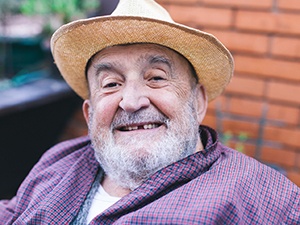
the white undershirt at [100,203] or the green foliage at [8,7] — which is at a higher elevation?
the green foliage at [8,7]

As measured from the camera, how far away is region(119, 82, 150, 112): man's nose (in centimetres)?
195

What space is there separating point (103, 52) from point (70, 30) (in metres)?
0.18

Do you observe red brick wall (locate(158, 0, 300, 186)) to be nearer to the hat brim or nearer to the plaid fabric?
the hat brim

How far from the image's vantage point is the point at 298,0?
9.33ft

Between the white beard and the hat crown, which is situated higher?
the hat crown

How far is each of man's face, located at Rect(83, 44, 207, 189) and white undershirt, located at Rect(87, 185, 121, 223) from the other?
94mm

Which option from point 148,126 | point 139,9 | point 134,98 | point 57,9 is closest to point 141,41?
point 139,9

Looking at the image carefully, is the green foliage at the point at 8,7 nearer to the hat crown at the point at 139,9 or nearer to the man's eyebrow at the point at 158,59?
the hat crown at the point at 139,9

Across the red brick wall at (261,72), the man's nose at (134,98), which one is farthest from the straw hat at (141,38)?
the red brick wall at (261,72)

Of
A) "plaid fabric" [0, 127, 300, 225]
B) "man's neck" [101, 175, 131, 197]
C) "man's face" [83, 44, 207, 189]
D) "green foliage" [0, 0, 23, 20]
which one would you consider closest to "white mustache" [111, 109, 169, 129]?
"man's face" [83, 44, 207, 189]

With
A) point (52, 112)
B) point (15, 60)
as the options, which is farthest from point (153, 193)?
point (15, 60)

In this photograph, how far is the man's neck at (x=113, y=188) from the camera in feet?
7.15

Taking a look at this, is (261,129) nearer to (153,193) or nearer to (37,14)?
(153,193)

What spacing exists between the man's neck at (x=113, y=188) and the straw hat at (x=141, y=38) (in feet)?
1.96
